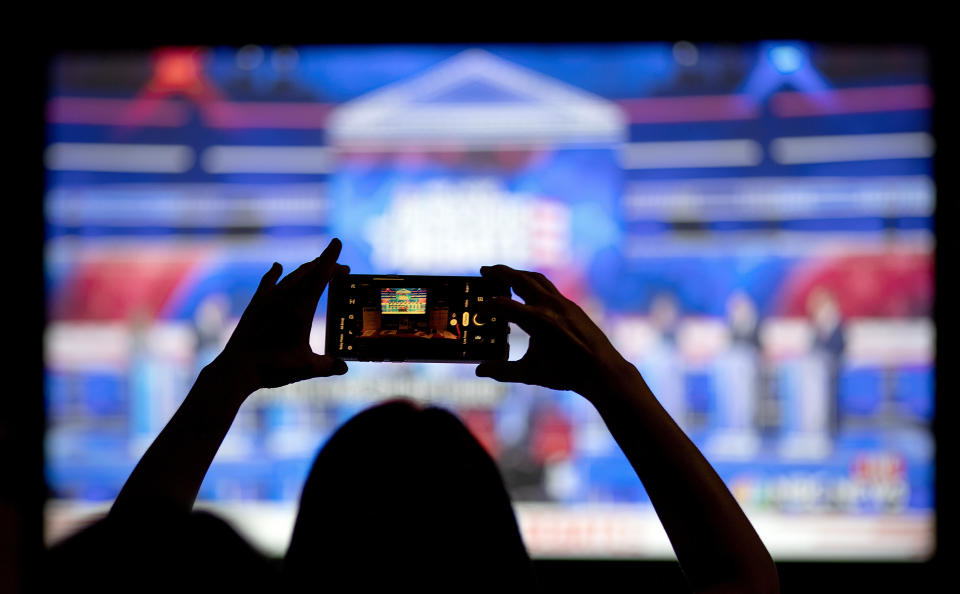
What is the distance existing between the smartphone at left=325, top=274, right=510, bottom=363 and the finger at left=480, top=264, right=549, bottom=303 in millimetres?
191

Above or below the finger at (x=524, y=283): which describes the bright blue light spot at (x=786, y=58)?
above

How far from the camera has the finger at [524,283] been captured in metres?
0.86

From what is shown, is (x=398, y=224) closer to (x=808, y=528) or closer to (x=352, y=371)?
(x=352, y=371)

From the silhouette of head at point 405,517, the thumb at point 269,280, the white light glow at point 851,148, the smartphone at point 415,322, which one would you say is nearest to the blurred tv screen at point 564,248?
the white light glow at point 851,148

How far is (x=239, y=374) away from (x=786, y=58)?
7.10 ft

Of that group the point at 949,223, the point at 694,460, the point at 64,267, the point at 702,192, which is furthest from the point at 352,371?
the point at 949,223

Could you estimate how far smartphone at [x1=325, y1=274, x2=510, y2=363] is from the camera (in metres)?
1.08

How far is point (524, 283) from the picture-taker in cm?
87

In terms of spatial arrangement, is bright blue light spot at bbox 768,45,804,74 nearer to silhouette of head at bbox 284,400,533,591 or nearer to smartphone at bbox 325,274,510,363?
smartphone at bbox 325,274,510,363

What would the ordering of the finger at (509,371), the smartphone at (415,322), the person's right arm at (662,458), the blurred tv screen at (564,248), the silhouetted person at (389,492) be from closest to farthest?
the silhouetted person at (389,492) < the person's right arm at (662,458) < the finger at (509,371) < the smartphone at (415,322) < the blurred tv screen at (564,248)

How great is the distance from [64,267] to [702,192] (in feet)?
6.96

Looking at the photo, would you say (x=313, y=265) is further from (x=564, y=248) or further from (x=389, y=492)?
(x=564, y=248)

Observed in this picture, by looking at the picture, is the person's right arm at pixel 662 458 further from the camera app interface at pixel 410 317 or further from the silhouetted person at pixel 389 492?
the camera app interface at pixel 410 317

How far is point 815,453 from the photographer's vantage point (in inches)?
90.7
